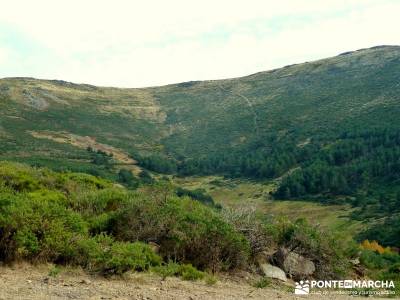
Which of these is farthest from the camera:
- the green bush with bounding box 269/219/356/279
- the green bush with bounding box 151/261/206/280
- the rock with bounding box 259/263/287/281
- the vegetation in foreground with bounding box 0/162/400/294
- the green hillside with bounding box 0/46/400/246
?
the green hillside with bounding box 0/46/400/246

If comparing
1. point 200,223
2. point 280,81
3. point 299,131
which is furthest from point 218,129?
point 200,223

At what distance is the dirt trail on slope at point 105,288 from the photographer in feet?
25.1

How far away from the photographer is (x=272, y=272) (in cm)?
1156

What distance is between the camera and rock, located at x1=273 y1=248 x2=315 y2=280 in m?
11.9

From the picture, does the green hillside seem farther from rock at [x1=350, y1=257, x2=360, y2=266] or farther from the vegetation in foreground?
the vegetation in foreground

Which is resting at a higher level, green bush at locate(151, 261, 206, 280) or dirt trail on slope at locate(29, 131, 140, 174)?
green bush at locate(151, 261, 206, 280)

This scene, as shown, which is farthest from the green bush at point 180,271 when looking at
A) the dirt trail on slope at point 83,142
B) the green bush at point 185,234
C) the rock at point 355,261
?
the dirt trail on slope at point 83,142

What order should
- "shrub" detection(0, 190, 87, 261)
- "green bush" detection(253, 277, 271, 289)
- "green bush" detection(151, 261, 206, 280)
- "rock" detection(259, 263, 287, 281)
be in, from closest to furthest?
"shrub" detection(0, 190, 87, 261) → "green bush" detection(151, 261, 206, 280) → "green bush" detection(253, 277, 271, 289) → "rock" detection(259, 263, 287, 281)

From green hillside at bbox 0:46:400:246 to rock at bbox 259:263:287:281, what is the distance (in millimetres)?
28794

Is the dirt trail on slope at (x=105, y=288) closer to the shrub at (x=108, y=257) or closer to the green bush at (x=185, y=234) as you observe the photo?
the shrub at (x=108, y=257)

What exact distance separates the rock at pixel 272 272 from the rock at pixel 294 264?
0.30m

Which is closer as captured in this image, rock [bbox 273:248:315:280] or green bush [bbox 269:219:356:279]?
rock [bbox 273:248:315:280]

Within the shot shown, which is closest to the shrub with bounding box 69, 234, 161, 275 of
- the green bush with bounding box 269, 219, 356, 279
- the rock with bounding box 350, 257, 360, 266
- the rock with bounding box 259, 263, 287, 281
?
the rock with bounding box 259, 263, 287, 281

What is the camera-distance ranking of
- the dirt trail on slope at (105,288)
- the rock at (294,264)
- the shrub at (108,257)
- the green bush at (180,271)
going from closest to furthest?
the dirt trail on slope at (105,288)
the shrub at (108,257)
the green bush at (180,271)
the rock at (294,264)
